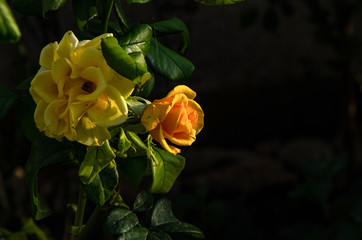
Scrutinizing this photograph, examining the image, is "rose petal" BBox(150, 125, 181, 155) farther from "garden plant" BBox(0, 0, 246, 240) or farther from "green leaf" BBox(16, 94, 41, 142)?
"green leaf" BBox(16, 94, 41, 142)

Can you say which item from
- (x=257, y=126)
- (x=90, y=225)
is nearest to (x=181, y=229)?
(x=90, y=225)

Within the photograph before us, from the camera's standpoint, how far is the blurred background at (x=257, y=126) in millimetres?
1789

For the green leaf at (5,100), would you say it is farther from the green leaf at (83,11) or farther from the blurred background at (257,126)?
the blurred background at (257,126)

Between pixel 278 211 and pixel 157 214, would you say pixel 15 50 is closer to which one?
pixel 157 214

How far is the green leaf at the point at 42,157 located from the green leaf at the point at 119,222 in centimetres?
10

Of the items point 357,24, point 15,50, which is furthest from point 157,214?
point 357,24

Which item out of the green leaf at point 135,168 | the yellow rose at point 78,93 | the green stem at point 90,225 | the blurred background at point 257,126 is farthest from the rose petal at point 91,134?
the blurred background at point 257,126

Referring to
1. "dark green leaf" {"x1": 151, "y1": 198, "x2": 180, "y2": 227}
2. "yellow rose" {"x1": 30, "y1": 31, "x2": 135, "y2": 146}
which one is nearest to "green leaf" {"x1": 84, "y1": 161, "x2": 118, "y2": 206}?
"yellow rose" {"x1": 30, "y1": 31, "x2": 135, "y2": 146}

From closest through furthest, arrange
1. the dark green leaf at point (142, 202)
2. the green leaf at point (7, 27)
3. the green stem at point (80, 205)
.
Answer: the green leaf at point (7, 27)
the green stem at point (80, 205)
the dark green leaf at point (142, 202)

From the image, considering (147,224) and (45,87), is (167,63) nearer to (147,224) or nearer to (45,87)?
(45,87)

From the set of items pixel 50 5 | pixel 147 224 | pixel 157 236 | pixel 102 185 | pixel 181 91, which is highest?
pixel 50 5

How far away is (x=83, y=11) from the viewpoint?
0.72m

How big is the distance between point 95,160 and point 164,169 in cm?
11

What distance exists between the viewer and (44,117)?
25.3 inches
